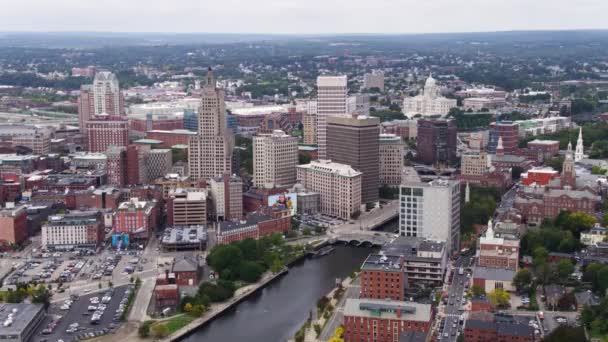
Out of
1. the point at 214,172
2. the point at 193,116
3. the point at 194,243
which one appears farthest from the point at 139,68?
the point at 194,243

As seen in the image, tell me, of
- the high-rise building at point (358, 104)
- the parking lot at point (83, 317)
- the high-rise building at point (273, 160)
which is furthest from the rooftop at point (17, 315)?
the high-rise building at point (358, 104)

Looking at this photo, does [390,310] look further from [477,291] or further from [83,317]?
[83,317]

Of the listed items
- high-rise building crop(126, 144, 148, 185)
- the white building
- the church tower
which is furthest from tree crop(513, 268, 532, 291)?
the white building

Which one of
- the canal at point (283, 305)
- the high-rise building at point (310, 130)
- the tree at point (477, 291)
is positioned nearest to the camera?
the canal at point (283, 305)

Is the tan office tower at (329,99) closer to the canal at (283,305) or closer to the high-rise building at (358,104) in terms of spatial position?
the high-rise building at (358,104)

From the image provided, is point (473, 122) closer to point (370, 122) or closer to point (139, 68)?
point (370, 122)
